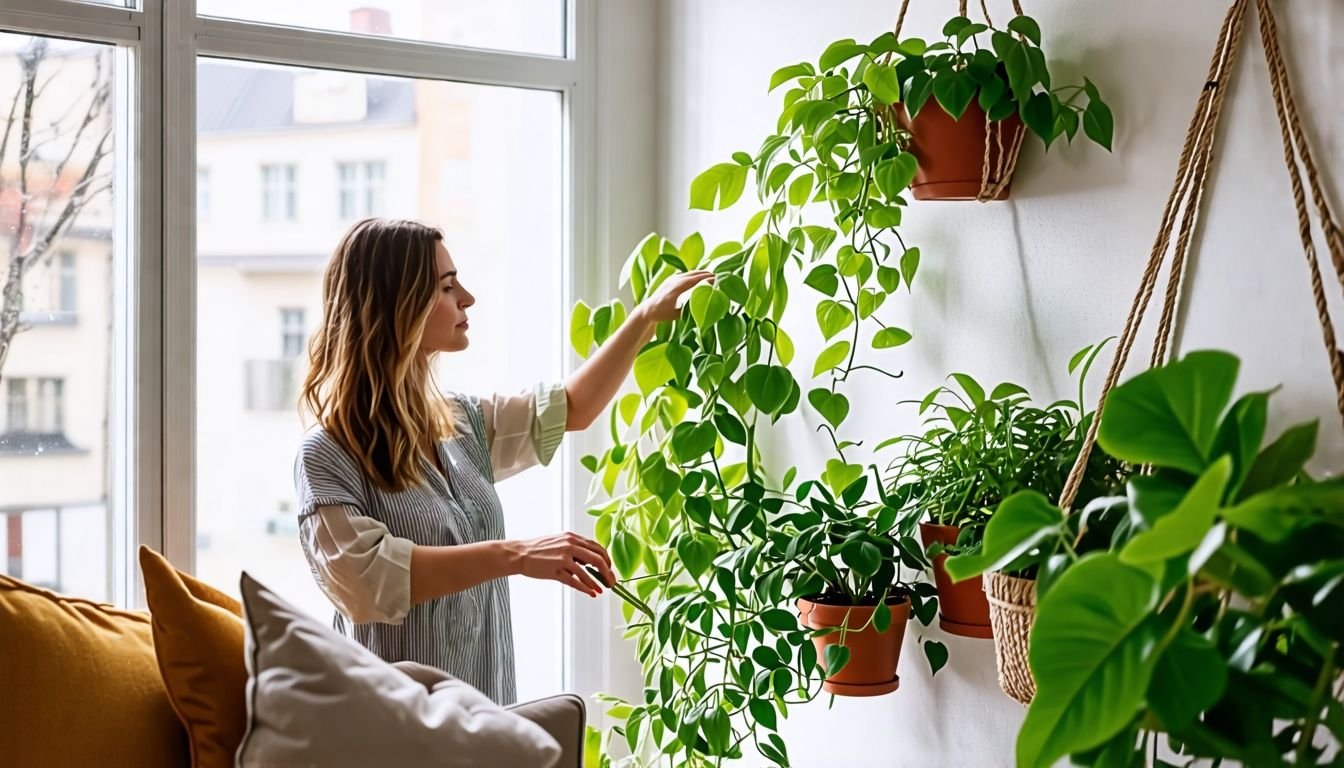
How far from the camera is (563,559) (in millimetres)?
1826

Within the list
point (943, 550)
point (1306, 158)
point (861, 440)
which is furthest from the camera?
point (861, 440)

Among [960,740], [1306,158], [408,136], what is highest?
[408,136]

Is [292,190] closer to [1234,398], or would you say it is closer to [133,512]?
[133,512]

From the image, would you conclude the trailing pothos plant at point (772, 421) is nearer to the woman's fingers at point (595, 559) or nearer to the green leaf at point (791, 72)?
the green leaf at point (791, 72)

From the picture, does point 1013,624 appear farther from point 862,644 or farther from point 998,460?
point 862,644

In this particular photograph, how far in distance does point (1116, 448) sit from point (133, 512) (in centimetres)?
163

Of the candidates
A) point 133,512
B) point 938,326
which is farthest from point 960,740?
point 133,512

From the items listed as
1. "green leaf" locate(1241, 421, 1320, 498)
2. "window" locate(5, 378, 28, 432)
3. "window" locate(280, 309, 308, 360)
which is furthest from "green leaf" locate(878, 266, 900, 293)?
"window" locate(5, 378, 28, 432)

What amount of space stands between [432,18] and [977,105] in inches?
44.8

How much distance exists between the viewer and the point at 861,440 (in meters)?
1.99

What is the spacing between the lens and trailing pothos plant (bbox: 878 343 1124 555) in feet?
4.73

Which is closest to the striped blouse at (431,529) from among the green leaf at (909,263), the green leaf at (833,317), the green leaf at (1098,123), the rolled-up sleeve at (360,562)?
the rolled-up sleeve at (360,562)

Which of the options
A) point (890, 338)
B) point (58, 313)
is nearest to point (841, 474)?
point (890, 338)

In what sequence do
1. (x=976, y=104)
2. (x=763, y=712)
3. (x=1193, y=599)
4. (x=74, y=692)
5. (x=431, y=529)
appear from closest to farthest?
1. (x=1193, y=599)
2. (x=74, y=692)
3. (x=976, y=104)
4. (x=763, y=712)
5. (x=431, y=529)
